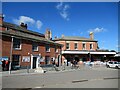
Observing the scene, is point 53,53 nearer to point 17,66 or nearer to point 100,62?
point 17,66

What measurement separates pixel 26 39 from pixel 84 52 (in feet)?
77.7

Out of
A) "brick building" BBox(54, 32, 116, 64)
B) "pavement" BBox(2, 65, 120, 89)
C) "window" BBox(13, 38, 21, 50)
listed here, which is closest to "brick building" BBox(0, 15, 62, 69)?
"window" BBox(13, 38, 21, 50)

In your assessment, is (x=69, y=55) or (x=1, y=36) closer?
(x=1, y=36)

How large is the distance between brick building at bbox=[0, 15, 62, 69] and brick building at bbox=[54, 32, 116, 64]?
36.7ft

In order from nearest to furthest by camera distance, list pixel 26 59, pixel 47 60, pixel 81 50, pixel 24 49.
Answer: pixel 24 49 < pixel 26 59 < pixel 47 60 < pixel 81 50

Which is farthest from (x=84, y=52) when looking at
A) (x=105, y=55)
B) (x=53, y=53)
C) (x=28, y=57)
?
(x=28, y=57)

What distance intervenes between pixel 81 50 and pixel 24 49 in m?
25.3

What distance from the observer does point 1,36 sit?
2769 centimetres

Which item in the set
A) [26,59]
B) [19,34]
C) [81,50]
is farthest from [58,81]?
[81,50]

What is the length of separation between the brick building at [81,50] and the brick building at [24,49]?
11186 millimetres

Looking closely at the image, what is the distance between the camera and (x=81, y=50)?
5497 cm

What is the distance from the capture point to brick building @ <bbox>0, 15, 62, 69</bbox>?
28547 millimetres

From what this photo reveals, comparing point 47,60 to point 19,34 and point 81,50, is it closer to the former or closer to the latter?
point 19,34

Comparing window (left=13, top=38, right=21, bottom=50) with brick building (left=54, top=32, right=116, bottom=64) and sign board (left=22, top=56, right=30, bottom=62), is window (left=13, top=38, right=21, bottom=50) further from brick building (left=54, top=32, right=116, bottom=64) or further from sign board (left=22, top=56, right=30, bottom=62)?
brick building (left=54, top=32, right=116, bottom=64)
